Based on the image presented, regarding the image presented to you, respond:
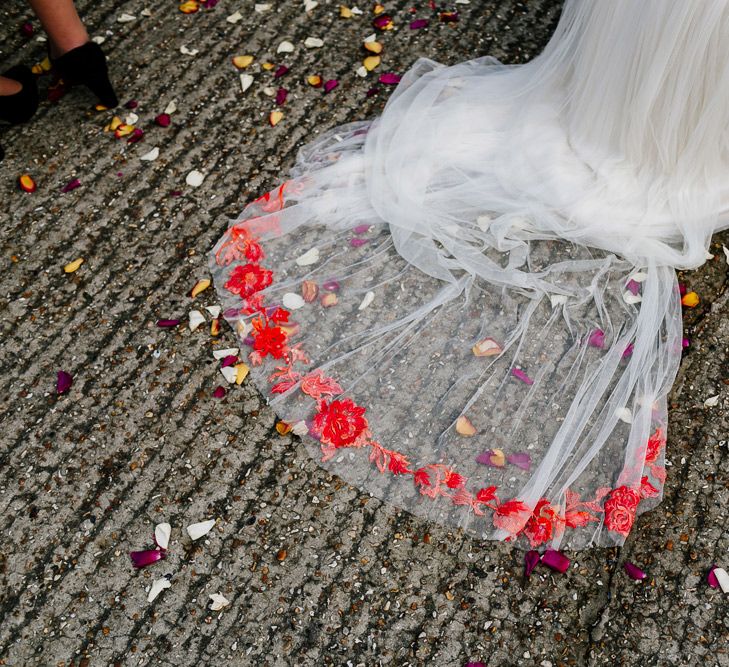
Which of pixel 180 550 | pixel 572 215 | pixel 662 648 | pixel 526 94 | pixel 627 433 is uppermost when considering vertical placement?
pixel 526 94

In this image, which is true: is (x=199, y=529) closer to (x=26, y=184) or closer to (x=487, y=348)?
(x=487, y=348)

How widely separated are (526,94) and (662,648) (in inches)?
53.3

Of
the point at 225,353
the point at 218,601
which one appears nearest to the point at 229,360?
the point at 225,353

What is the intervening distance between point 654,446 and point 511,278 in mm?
492

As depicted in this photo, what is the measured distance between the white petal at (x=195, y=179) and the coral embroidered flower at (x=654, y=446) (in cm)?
135

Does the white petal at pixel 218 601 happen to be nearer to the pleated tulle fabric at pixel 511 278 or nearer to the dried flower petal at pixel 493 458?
the pleated tulle fabric at pixel 511 278

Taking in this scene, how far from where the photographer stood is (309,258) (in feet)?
6.39

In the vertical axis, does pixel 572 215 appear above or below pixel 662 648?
above

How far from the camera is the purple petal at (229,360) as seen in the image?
73.0 inches

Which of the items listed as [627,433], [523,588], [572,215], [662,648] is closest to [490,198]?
[572,215]

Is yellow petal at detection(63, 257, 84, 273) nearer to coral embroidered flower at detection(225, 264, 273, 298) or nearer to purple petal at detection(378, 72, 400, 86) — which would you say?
coral embroidered flower at detection(225, 264, 273, 298)

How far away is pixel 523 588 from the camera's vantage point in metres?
1.56

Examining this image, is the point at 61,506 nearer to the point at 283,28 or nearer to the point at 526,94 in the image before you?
the point at 526,94

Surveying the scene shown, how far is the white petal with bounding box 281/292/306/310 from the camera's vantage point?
188cm
